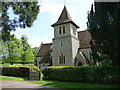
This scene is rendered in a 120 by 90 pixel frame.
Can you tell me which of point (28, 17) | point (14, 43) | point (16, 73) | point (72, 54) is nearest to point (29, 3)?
point (28, 17)

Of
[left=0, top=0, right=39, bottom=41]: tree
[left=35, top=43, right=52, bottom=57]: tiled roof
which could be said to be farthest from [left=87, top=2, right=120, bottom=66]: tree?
A: [left=35, top=43, right=52, bottom=57]: tiled roof

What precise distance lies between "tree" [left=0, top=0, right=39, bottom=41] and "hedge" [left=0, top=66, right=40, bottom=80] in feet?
23.5

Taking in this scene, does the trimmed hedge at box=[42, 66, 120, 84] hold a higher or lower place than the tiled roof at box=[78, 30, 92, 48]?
lower

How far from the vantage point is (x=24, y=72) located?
1662 centimetres

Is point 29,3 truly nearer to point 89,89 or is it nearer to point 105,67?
point 89,89

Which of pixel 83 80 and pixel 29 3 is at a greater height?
pixel 29 3

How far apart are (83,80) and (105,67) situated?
9.44ft

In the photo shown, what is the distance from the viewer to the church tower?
82.9ft

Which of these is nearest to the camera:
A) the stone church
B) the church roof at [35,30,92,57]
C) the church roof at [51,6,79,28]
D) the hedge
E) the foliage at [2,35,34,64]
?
the hedge

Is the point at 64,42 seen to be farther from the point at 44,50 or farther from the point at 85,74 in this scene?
the point at 85,74

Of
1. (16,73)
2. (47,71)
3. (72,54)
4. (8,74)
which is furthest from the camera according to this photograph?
→ (72,54)

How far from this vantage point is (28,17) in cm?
988

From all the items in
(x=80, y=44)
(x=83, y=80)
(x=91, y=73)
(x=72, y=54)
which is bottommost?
(x=83, y=80)

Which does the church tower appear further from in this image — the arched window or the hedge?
the hedge
